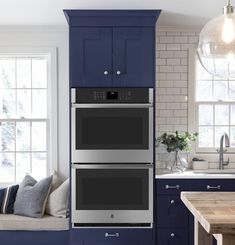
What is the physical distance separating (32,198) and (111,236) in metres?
0.83

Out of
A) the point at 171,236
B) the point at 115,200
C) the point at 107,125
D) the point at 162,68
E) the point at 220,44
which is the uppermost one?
the point at 162,68

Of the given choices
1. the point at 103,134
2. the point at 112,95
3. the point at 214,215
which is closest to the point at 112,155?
the point at 103,134

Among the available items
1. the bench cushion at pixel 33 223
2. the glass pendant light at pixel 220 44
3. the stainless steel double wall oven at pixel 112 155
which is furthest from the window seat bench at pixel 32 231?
the glass pendant light at pixel 220 44

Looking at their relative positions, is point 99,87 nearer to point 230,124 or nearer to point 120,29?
point 120,29

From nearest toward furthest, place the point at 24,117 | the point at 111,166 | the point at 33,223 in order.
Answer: the point at 111,166, the point at 33,223, the point at 24,117

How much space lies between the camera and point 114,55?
14.6 feet

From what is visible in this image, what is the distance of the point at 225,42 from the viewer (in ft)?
Answer: 8.14

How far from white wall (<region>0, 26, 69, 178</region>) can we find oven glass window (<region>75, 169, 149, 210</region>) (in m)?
0.69

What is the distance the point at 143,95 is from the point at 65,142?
1.09 m

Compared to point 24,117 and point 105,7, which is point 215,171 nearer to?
point 105,7

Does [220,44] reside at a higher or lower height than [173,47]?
lower

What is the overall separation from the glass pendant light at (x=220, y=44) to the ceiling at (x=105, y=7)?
4.99 feet

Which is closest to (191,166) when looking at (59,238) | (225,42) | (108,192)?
(108,192)

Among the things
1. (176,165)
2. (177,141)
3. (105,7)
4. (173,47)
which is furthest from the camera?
(173,47)
